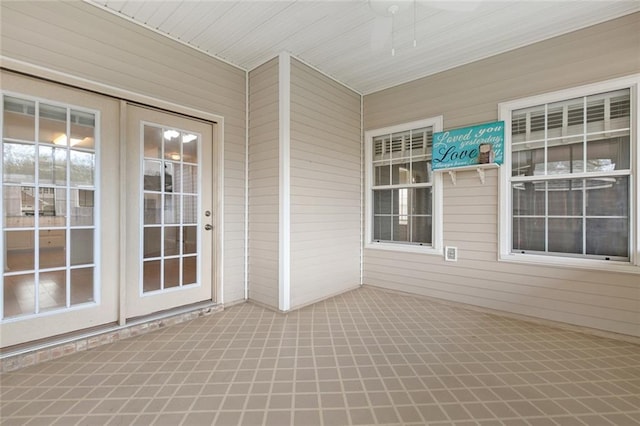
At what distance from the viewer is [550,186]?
2.99 meters

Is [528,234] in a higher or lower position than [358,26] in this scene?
lower

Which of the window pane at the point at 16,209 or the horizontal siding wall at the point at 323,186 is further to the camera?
the horizontal siding wall at the point at 323,186

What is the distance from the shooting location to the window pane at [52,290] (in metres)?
2.30

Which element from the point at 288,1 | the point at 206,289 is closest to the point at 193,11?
the point at 288,1

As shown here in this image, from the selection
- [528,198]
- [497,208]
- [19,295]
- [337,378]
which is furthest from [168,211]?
[528,198]

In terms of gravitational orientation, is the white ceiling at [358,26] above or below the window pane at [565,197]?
above

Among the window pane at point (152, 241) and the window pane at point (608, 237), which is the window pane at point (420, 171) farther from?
the window pane at point (152, 241)

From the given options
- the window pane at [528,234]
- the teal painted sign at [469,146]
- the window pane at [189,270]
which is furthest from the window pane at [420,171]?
the window pane at [189,270]

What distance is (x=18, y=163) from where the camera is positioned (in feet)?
7.23

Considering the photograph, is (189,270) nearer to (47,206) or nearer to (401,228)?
(47,206)

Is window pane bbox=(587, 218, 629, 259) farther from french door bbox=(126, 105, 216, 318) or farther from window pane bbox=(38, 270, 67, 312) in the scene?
window pane bbox=(38, 270, 67, 312)

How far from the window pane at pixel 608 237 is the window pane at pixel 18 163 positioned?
5.07m

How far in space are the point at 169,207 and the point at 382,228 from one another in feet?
9.45

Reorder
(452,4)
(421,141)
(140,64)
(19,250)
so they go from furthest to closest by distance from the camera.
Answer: (421,141) → (140,64) → (19,250) → (452,4)
